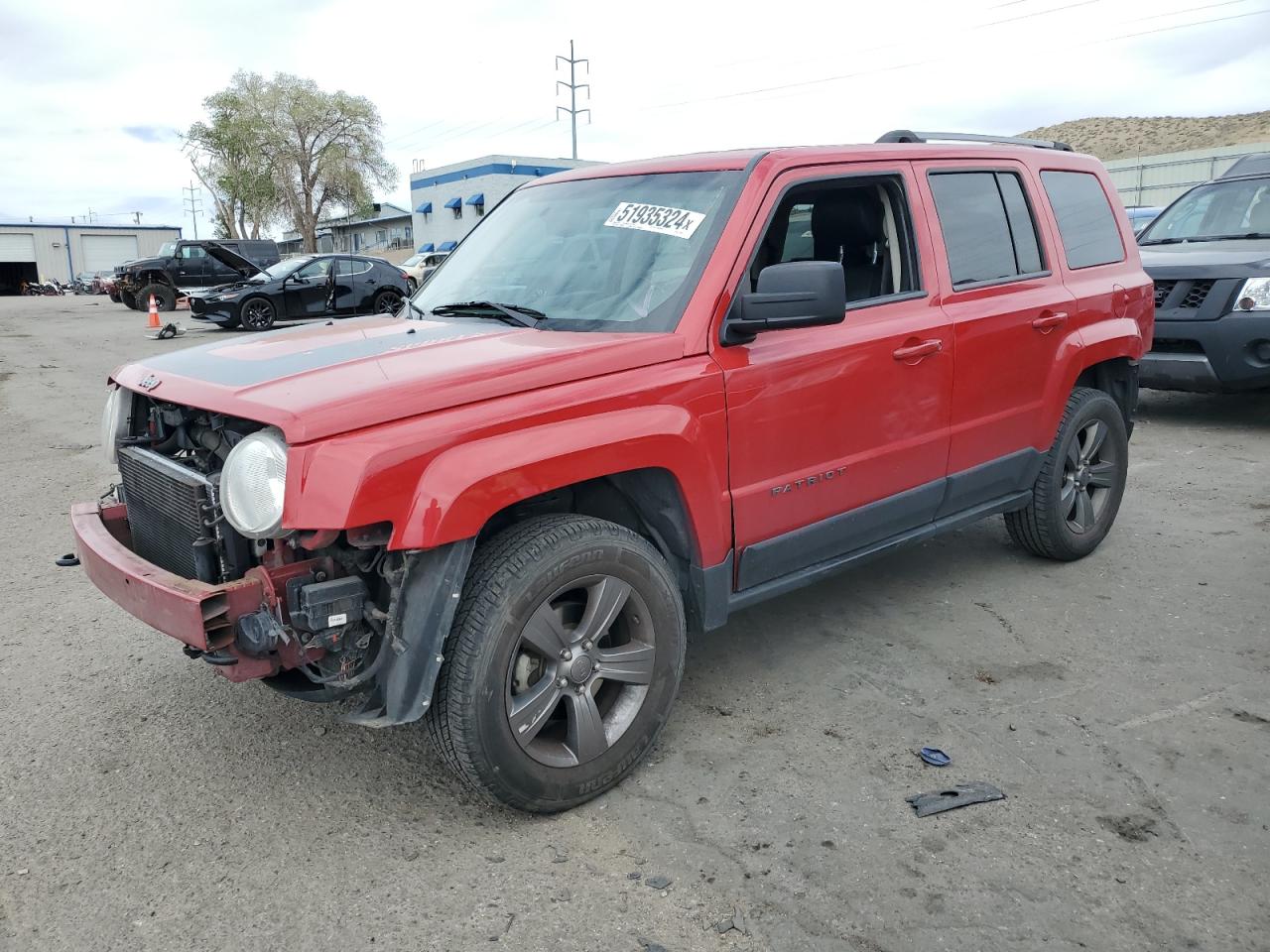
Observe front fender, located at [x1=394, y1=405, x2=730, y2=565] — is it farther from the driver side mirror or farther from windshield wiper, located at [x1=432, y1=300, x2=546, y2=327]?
windshield wiper, located at [x1=432, y1=300, x2=546, y2=327]

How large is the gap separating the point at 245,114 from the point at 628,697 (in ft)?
220

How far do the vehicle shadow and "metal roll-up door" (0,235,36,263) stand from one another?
77.6 m

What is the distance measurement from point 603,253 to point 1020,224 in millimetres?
2060

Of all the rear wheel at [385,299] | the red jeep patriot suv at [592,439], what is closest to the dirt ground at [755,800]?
the red jeep patriot suv at [592,439]

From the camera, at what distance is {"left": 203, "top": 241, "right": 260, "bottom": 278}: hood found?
24.9m

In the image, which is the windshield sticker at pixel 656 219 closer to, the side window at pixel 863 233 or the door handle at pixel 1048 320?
the side window at pixel 863 233

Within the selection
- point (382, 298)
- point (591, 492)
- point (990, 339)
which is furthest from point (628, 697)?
point (382, 298)

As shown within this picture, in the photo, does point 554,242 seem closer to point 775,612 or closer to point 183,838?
point 775,612

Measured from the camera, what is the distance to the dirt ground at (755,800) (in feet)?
8.18

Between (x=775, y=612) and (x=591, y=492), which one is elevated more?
(x=591, y=492)

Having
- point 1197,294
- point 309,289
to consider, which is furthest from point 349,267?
point 1197,294

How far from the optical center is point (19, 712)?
3625mm

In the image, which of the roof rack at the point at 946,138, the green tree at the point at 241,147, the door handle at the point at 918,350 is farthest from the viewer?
the green tree at the point at 241,147

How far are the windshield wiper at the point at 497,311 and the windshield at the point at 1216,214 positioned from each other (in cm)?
773
